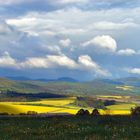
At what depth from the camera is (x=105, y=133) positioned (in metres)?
31.2

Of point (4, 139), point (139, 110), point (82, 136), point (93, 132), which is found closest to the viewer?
point (4, 139)

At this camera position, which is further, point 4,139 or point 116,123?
point 116,123

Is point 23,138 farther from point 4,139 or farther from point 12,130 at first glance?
point 12,130

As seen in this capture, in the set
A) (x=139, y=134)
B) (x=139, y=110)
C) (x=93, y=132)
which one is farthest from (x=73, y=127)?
(x=139, y=110)

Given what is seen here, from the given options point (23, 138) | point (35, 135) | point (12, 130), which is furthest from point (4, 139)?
point (12, 130)

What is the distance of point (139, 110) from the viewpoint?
63.1 meters

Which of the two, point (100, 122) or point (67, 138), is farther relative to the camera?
point (100, 122)

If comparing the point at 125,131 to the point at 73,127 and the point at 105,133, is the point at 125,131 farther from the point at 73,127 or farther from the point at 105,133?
the point at 73,127

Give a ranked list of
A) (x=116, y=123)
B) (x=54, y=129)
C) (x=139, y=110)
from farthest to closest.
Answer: (x=139, y=110) < (x=116, y=123) < (x=54, y=129)

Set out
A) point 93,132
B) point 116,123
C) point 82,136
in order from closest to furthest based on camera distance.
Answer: point 82,136 → point 93,132 → point 116,123

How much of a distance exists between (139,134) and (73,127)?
758 cm

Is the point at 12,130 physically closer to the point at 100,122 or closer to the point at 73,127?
the point at 73,127

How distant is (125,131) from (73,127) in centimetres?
554

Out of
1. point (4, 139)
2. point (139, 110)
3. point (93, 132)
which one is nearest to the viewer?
point (4, 139)
